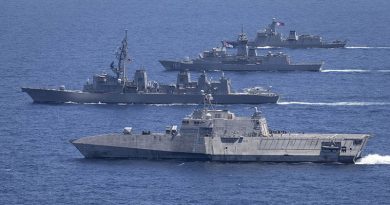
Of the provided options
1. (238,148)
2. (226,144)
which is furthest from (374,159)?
(226,144)

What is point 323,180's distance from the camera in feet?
505

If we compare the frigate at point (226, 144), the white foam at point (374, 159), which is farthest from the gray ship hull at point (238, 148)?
the white foam at point (374, 159)

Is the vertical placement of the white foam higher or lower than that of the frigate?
lower

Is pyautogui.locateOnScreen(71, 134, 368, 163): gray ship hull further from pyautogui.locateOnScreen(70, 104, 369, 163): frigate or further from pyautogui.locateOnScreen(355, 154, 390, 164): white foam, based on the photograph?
pyautogui.locateOnScreen(355, 154, 390, 164): white foam

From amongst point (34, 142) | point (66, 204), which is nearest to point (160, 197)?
point (66, 204)

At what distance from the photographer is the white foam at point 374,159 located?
530ft

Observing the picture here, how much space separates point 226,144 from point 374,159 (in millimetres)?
14247

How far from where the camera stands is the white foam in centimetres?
16162

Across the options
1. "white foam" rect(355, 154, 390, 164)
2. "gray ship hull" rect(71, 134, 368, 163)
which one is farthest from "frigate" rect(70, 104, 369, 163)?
"white foam" rect(355, 154, 390, 164)

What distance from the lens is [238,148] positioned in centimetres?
16088

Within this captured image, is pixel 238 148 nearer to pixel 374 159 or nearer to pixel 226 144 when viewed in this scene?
pixel 226 144

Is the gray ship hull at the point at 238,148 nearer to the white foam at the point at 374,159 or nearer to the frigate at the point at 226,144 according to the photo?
the frigate at the point at 226,144

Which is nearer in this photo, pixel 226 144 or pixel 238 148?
pixel 238 148

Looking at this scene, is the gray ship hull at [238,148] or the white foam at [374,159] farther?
the white foam at [374,159]
